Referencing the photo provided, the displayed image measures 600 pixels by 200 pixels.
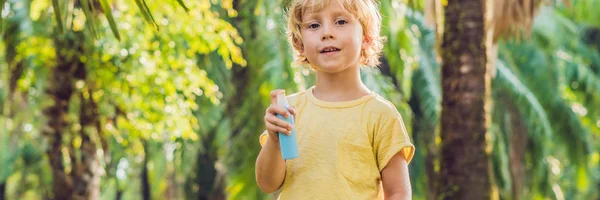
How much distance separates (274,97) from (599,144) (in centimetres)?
2456

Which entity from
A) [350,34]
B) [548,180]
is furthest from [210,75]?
[350,34]

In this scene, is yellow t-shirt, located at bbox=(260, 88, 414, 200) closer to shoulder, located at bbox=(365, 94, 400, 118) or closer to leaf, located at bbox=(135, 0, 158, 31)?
shoulder, located at bbox=(365, 94, 400, 118)

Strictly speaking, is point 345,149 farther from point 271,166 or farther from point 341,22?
point 341,22

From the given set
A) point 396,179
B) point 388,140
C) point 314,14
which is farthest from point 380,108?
point 314,14

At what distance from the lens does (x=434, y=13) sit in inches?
389

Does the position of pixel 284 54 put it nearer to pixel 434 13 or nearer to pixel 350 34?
pixel 434 13

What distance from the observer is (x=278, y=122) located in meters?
2.75

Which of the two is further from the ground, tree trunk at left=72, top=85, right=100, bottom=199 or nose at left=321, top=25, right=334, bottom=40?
nose at left=321, top=25, right=334, bottom=40

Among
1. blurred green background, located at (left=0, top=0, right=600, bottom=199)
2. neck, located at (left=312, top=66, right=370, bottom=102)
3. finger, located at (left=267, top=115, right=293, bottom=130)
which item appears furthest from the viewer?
blurred green background, located at (left=0, top=0, right=600, bottom=199)

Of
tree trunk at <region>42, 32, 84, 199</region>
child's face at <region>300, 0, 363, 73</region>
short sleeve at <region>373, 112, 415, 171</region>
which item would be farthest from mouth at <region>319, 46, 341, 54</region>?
tree trunk at <region>42, 32, 84, 199</region>

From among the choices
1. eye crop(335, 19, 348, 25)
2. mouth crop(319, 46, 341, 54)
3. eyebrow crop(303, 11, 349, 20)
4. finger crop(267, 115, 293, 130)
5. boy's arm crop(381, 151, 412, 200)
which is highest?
eyebrow crop(303, 11, 349, 20)

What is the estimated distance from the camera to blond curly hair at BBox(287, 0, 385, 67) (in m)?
3.04

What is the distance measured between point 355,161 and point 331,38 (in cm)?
35

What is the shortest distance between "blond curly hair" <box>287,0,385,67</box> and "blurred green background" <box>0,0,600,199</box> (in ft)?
2.55
